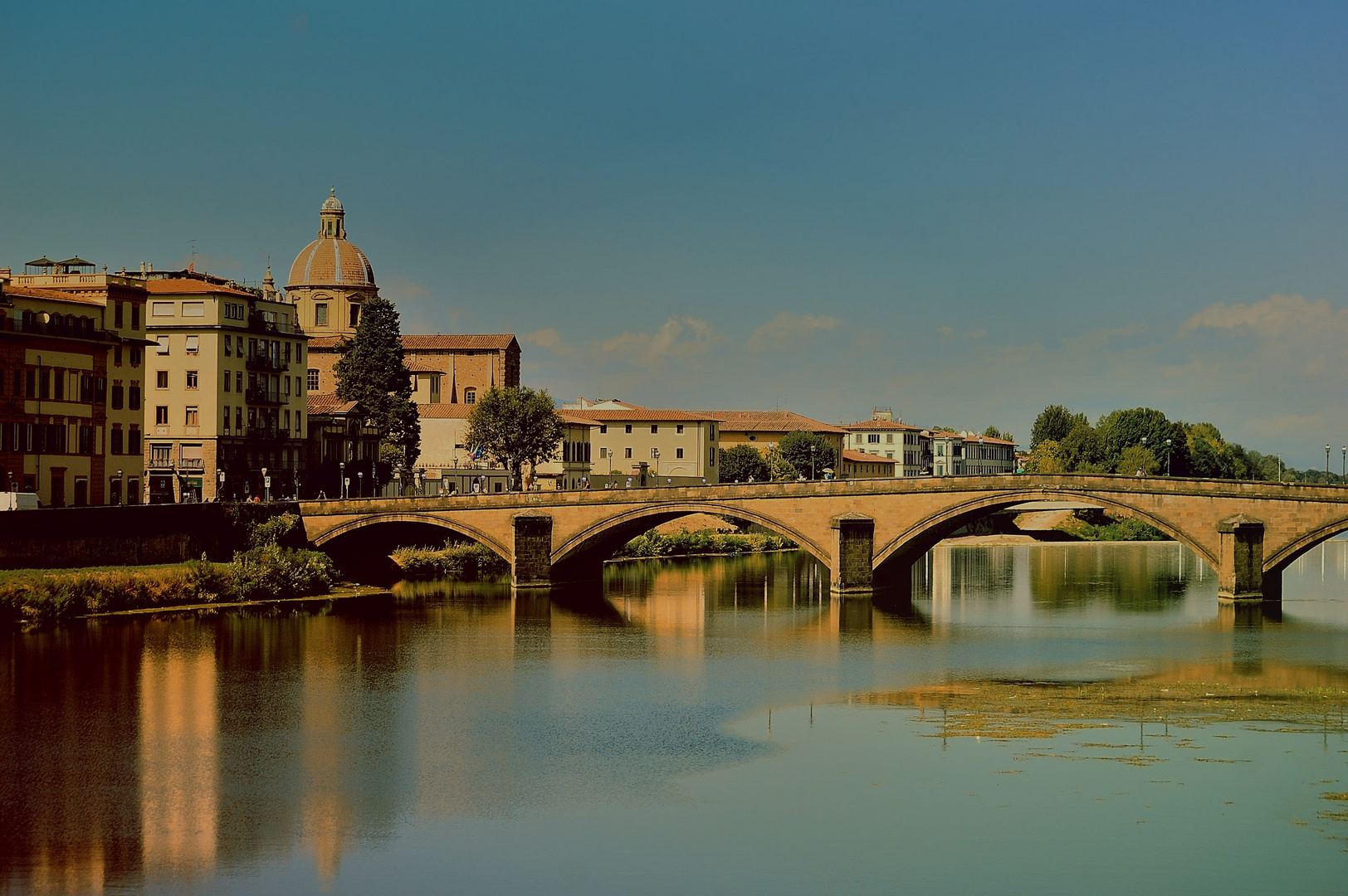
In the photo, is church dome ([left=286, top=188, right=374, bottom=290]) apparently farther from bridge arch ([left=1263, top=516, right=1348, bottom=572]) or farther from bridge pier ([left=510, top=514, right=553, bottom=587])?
bridge arch ([left=1263, top=516, right=1348, bottom=572])

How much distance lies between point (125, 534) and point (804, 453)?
3467 inches

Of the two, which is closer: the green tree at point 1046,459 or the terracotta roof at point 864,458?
the green tree at point 1046,459

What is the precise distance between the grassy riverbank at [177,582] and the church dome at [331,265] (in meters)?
53.5

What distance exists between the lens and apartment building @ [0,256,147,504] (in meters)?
76.1

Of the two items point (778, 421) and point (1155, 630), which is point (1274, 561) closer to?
point (1155, 630)

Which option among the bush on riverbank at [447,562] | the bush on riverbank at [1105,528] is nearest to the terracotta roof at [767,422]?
the bush on riverbank at [1105,528]

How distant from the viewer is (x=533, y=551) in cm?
8012

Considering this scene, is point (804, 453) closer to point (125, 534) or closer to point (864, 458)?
point (864, 458)

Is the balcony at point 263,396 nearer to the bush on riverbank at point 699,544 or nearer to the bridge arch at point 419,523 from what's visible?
the bridge arch at point 419,523

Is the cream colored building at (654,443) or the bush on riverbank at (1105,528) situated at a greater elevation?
the cream colored building at (654,443)

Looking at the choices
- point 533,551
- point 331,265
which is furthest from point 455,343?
point 533,551

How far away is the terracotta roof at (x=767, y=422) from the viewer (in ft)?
545

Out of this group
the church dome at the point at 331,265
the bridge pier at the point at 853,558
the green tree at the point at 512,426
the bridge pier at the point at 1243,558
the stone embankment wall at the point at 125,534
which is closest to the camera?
the stone embankment wall at the point at 125,534

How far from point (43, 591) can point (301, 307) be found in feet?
236
